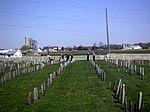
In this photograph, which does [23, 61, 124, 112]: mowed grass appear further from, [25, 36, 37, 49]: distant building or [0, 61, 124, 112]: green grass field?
[25, 36, 37, 49]: distant building

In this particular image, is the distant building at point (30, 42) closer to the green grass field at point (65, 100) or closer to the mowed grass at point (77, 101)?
the green grass field at point (65, 100)

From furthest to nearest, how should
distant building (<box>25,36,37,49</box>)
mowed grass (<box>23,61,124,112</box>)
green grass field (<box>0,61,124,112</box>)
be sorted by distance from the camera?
1. distant building (<box>25,36,37,49</box>)
2. green grass field (<box>0,61,124,112</box>)
3. mowed grass (<box>23,61,124,112</box>)

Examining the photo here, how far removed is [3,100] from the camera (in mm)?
16797

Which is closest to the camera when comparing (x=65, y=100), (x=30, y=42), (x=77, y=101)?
(x=77, y=101)

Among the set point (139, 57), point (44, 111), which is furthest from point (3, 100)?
point (139, 57)

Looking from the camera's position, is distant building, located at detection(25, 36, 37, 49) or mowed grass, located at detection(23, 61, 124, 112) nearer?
mowed grass, located at detection(23, 61, 124, 112)

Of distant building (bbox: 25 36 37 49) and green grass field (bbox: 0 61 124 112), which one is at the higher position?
distant building (bbox: 25 36 37 49)

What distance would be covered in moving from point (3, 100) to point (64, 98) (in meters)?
3.81

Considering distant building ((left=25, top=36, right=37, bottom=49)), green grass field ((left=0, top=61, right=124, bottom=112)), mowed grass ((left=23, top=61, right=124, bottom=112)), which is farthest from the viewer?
distant building ((left=25, top=36, right=37, bottom=49))

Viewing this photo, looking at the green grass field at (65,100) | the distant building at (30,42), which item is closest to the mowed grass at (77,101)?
the green grass field at (65,100)

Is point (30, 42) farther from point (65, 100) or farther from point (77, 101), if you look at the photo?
point (77, 101)

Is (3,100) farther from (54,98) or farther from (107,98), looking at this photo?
(107,98)

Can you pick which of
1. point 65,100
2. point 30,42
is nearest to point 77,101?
point 65,100

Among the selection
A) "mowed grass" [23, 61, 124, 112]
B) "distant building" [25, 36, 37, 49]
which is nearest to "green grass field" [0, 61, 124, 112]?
"mowed grass" [23, 61, 124, 112]
